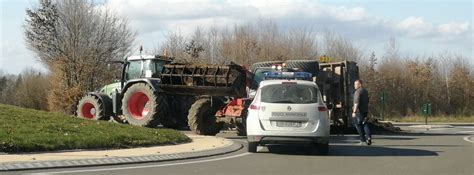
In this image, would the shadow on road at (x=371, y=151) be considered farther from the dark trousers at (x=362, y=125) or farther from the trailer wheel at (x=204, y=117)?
the trailer wheel at (x=204, y=117)

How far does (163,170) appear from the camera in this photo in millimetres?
10922

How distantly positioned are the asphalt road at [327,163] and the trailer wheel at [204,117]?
4.03 metres

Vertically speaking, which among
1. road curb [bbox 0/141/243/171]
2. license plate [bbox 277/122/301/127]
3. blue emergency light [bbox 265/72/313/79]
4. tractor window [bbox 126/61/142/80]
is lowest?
road curb [bbox 0/141/243/171]

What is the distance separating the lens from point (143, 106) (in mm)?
21141

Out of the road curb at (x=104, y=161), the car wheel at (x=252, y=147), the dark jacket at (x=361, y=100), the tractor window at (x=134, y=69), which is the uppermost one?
the tractor window at (x=134, y=69)

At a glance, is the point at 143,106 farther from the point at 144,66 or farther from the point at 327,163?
the point at 327,163

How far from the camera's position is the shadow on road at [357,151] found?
14.3 metres

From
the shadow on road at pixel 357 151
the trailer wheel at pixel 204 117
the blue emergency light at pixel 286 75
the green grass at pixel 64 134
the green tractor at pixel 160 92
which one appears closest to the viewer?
the green grass at pixel 64 134

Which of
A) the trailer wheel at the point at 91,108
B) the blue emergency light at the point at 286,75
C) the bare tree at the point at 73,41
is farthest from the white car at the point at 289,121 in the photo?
the bare tree at the point at 73,41

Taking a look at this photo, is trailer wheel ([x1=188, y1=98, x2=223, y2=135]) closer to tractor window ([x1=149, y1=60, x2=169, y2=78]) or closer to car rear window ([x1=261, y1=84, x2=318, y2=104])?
tractor window ([x1=149, y1=60, x2=169, y2=78])

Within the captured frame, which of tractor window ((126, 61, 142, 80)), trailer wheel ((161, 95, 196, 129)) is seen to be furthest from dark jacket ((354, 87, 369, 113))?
tractor window ((126, 61, 142, 80))

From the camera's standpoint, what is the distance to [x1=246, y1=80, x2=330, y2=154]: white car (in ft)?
44.5

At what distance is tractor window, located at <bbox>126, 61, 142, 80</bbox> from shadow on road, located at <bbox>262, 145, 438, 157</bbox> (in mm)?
8224

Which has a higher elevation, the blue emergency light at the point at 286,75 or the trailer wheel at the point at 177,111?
the blue emergency light at the point at 286,75
